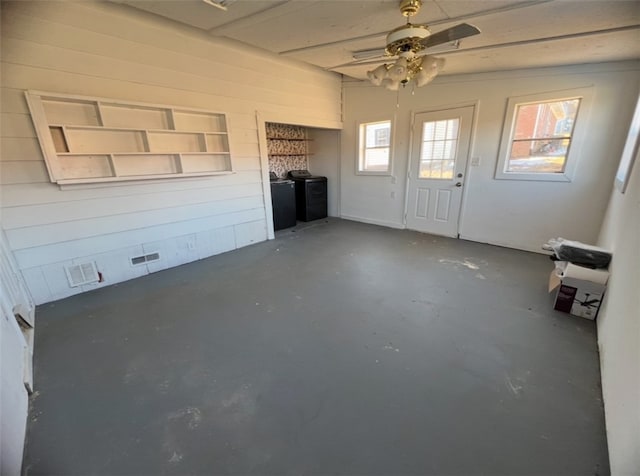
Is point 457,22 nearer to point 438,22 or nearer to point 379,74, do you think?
point 438,22

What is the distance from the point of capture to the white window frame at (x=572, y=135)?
132 inches

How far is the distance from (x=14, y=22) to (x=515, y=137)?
5.51 m

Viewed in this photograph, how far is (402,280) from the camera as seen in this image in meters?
3.10

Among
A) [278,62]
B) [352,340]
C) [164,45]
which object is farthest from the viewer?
[278,62]

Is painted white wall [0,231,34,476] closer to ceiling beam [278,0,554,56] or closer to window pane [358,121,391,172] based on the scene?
ceiling beam [278,0,554,56]

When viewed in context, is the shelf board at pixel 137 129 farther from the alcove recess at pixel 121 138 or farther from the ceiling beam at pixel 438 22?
the ceiling beam at pixel 438 22

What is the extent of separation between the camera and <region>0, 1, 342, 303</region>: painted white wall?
2.37 metres

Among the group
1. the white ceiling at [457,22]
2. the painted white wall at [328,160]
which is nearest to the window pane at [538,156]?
the white ceiling at [457,22]

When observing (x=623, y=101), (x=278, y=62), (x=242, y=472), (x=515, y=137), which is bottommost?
(x=242, y=472)

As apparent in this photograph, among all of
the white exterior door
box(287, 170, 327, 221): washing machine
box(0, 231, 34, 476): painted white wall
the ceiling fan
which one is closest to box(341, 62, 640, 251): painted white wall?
the white exterior door

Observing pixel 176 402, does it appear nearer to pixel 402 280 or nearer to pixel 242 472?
pixel 242 472

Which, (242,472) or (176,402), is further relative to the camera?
(176,402)

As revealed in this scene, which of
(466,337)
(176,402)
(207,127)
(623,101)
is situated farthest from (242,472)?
(623,101)

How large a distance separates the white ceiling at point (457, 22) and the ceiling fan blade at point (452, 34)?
443mm
